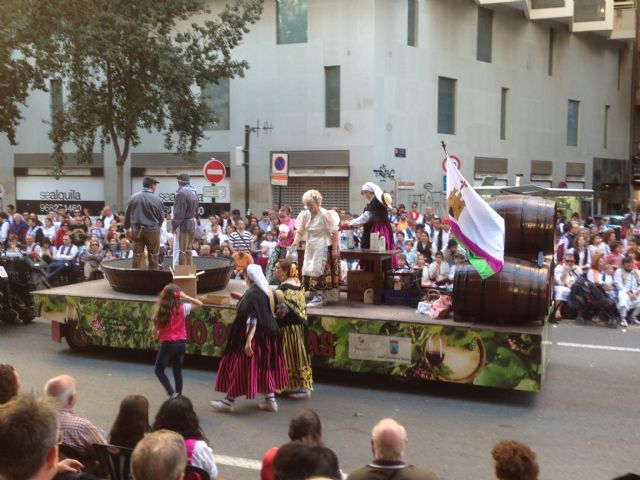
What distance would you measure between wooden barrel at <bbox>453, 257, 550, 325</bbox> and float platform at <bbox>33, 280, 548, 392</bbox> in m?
0.15

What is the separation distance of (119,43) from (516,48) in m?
17.8

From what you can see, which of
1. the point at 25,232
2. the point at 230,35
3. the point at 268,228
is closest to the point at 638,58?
the point at 230,35

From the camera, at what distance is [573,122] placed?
116ft

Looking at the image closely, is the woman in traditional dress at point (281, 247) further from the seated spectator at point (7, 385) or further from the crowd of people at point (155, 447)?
the seated spectator at point (7, 385)

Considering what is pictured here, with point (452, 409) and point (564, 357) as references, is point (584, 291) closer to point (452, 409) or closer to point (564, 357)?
point (564, 357)

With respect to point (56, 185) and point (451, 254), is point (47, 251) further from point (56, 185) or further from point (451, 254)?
point (56, 185)

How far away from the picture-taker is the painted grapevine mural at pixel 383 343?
25.8ft

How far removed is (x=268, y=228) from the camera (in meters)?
18.9

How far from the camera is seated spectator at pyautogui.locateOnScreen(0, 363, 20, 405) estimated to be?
443 cm

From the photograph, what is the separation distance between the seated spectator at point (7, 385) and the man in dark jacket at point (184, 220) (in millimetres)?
6294

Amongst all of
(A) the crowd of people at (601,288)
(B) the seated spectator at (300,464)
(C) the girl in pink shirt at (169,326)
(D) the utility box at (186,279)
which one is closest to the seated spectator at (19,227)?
(D) the utility box at (186,279)

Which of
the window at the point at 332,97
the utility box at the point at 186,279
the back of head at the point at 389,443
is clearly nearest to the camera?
the back of head at the point at 389,443

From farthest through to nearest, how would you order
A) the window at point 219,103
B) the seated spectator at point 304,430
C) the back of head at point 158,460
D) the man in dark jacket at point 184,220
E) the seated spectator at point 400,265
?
the window at point 219,103 → the man in dark jacket at point 184,220 → the seated spectator at point 400,265 → the seated spectator at point 304,430 → the back of head at point 158,460

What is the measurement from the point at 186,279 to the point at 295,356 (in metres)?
2.32
